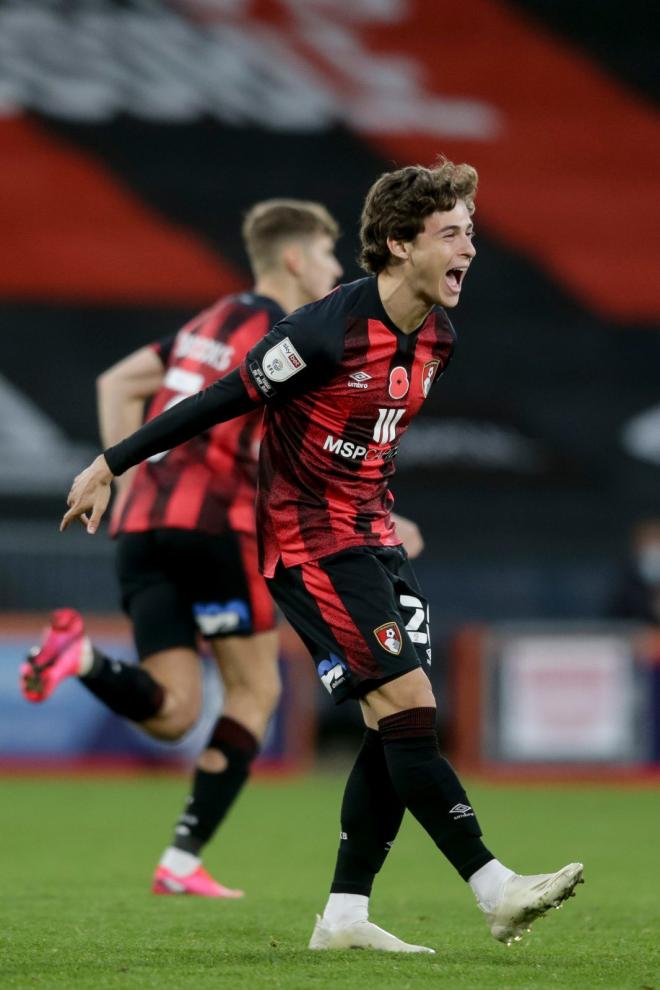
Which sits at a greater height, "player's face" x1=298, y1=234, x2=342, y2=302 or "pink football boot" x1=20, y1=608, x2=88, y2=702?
"player's face" x1=298, y1=234, x2=342, y2=302

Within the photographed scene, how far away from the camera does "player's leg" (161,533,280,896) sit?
5.84m

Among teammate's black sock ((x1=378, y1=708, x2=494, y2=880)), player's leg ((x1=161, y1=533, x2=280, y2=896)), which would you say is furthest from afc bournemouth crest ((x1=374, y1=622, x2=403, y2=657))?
player's leg ((x1=161, y1=533, x2=280, y2=896))

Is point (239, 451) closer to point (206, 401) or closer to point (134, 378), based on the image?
point (134, 378)

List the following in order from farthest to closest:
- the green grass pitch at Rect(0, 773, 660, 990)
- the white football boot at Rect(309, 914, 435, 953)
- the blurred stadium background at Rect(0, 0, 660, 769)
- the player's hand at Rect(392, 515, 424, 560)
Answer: the blurred stadium background at Rect(0, 0, 660, 769) < the player's hand at Rect(392, 515, 424, 560) < the white football boot at Rect(309, 914, 435, 953) < the green grass pitch at Rect(0, 773, 660, 990)

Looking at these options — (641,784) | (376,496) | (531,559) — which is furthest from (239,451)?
(531,559)

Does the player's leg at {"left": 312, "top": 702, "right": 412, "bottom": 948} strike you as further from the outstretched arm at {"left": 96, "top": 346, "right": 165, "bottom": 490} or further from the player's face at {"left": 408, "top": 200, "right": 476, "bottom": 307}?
the outstretched arm at {"left": 96, "top": 346, "right": 165, "bottom": 490}

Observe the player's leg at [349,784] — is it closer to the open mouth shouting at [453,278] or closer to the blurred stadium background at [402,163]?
the open mouth shouting at [453,278]

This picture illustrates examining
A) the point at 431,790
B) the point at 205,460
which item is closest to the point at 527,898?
the point at 431,790

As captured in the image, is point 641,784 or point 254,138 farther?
point 254,138

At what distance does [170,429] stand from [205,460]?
1950 millimetres

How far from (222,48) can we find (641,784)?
6843 millimetres

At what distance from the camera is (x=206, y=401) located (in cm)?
413

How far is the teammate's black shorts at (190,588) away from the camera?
595 centimetres

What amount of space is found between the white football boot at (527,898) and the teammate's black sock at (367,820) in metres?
0.45
